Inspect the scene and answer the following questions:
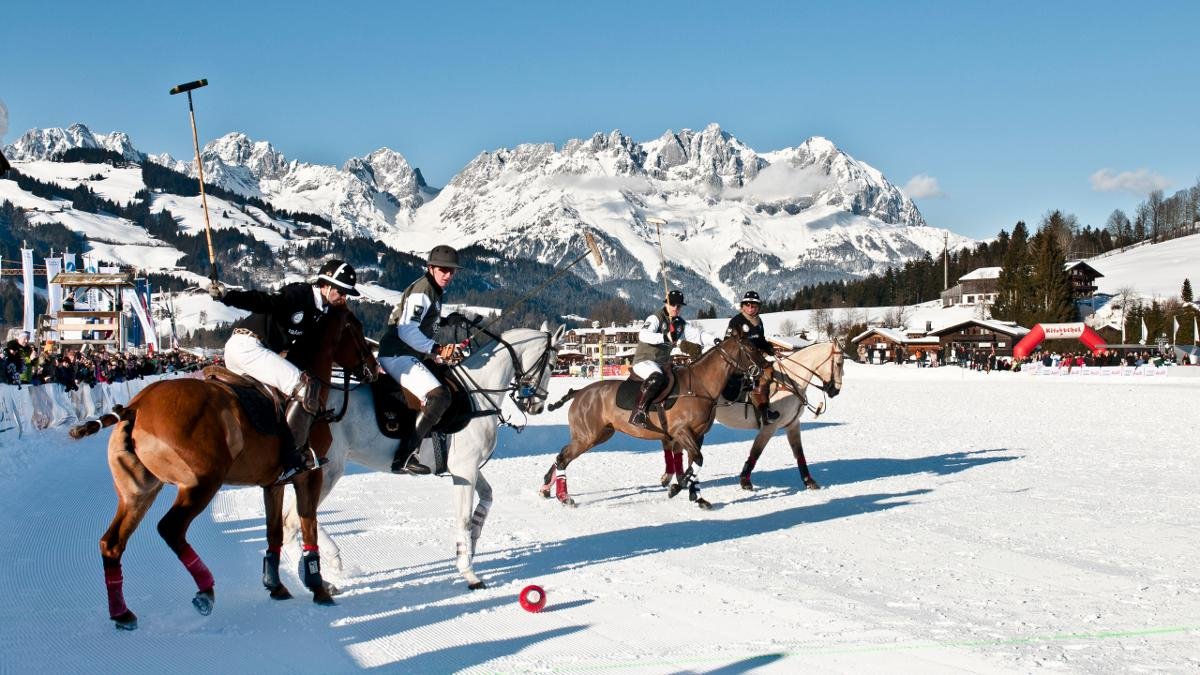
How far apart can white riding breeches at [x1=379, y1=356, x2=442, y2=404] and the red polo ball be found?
1.93m

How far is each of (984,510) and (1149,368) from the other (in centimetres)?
4314

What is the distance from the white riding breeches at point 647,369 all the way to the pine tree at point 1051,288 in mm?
90927

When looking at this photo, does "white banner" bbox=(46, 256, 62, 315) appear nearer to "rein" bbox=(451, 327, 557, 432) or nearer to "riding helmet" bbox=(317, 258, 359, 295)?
"rein" bbox=(451, 327, 557, 432)

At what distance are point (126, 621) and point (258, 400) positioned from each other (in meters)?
1.68

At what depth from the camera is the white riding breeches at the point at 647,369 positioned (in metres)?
12.5

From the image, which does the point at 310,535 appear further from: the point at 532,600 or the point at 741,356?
the point at 741,356

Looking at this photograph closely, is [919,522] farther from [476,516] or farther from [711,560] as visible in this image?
[476,516]

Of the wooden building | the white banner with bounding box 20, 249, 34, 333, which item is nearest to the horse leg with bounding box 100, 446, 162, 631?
the white banner with bounding box 20, 249, 34, 333

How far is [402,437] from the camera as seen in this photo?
8.29 metres

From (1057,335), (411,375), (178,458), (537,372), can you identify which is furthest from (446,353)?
(1057,335)

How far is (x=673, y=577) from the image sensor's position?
8.25 metres

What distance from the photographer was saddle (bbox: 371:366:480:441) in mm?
8219

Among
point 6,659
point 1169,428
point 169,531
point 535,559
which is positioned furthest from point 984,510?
point 1169,428

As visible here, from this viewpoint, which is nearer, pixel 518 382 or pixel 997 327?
pixel 518 382
